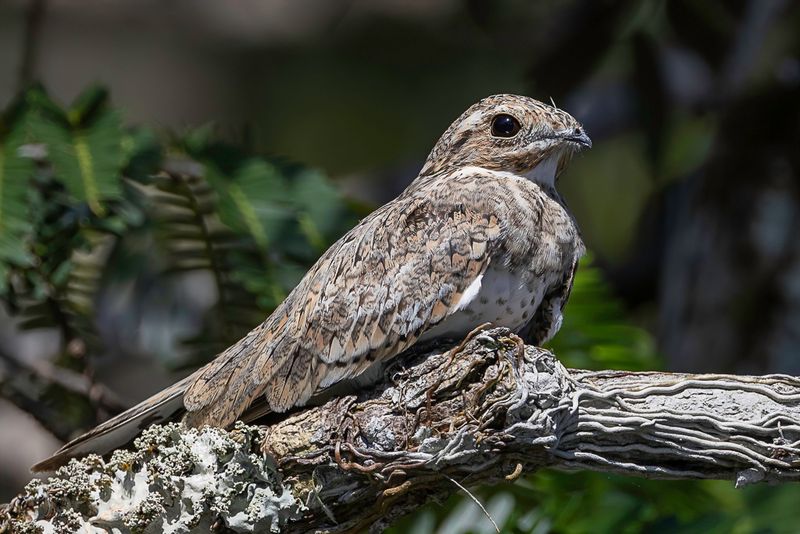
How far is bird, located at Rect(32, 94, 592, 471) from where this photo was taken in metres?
3.06

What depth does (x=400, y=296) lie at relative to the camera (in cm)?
313

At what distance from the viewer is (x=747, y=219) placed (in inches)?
236

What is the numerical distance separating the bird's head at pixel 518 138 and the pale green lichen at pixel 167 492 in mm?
1241

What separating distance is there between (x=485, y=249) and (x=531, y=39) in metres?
4.31

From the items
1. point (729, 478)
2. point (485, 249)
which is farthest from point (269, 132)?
point (729, 478)

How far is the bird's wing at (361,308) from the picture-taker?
10.0 feet

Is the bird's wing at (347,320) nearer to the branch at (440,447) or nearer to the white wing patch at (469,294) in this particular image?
the white wing patch at (469,294)

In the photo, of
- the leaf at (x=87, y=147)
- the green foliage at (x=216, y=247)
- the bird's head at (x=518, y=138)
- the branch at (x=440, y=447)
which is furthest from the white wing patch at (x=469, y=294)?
the leaf at (x=87, y=147)

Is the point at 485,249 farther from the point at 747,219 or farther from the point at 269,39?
the point at 269,39

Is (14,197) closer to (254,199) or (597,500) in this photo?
(254,199)

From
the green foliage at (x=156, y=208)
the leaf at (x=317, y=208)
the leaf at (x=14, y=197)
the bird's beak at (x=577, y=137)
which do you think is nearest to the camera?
the bird's beak at (x=577, y=137)

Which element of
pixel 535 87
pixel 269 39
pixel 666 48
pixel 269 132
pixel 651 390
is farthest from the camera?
pixel 269 39

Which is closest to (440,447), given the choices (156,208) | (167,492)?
(167,492)

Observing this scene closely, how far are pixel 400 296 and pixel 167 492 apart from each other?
2.67ft
